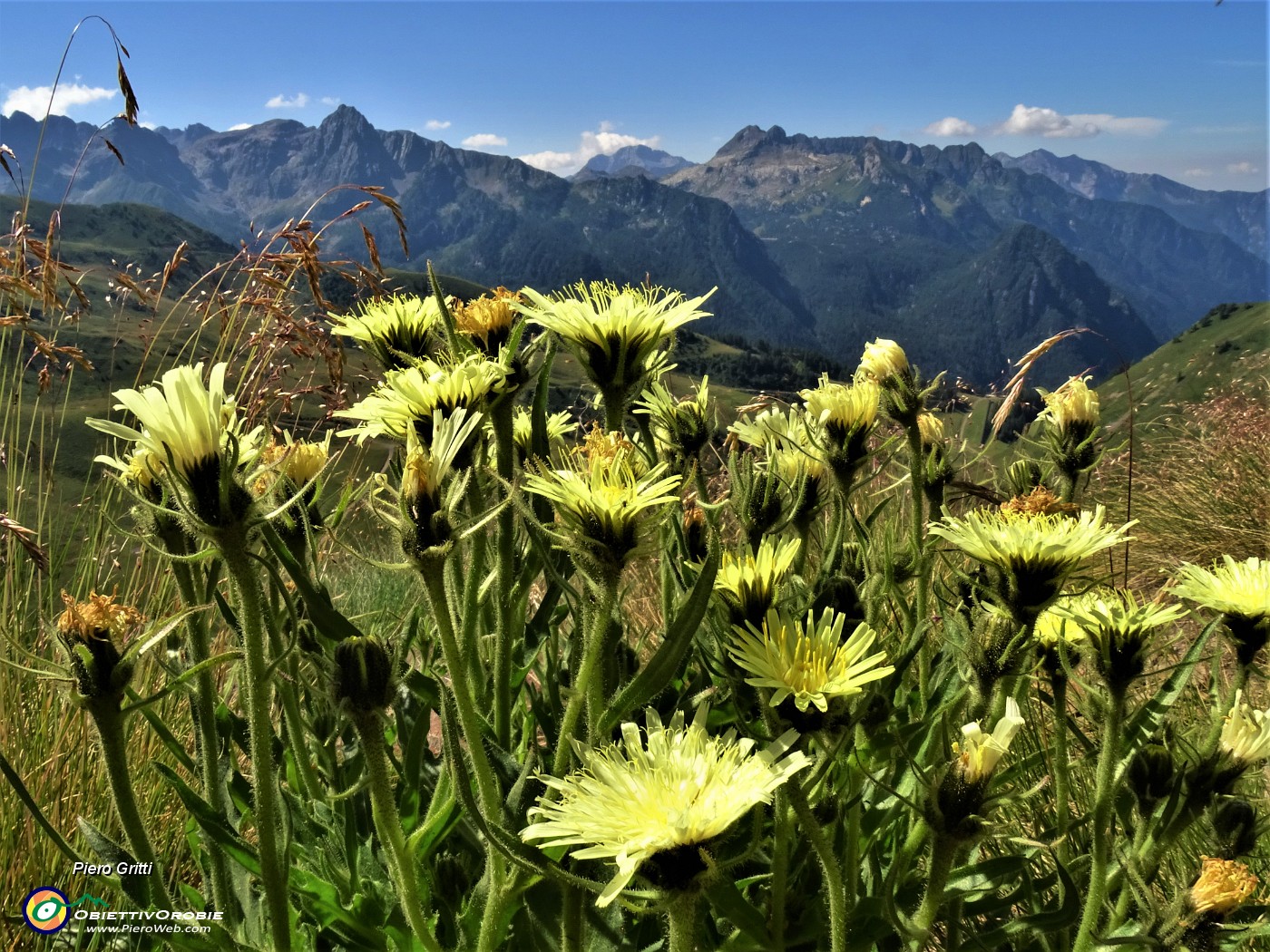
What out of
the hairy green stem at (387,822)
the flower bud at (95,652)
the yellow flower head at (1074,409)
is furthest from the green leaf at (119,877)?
the yellow flower head at (1074,409)

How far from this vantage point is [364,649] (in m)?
1.66

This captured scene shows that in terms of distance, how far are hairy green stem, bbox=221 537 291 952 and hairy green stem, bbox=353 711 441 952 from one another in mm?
183

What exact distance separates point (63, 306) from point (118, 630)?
3.31 metres

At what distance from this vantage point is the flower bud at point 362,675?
1.66m

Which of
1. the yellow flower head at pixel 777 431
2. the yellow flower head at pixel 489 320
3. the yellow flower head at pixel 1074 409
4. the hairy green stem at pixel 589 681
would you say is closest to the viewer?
the hairy green stem at pixel 589 681

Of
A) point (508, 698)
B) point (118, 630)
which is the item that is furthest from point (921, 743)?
point (118, 630)

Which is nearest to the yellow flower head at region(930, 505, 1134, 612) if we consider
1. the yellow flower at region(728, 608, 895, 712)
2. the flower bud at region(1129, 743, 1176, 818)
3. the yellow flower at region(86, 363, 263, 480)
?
the flower bud at region(1129, 743, 1176, 818)

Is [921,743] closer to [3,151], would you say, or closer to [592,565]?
[592,565]

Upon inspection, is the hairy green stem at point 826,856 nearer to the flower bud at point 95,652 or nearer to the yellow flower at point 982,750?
the yellow flower at point 982,750

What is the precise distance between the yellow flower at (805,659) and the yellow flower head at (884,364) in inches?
53.3

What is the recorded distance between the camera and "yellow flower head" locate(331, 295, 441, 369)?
2316 millimetres

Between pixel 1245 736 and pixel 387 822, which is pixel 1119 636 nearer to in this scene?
pixel 1245 736

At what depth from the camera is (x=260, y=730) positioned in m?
1.71

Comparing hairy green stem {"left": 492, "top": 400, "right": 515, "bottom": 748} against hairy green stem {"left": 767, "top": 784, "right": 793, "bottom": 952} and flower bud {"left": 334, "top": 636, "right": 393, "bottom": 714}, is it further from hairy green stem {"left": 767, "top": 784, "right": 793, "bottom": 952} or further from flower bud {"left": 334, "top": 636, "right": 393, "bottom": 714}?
hairy green stem {"left": 767, "top": 784, "right": 793, "bottom": 952}
